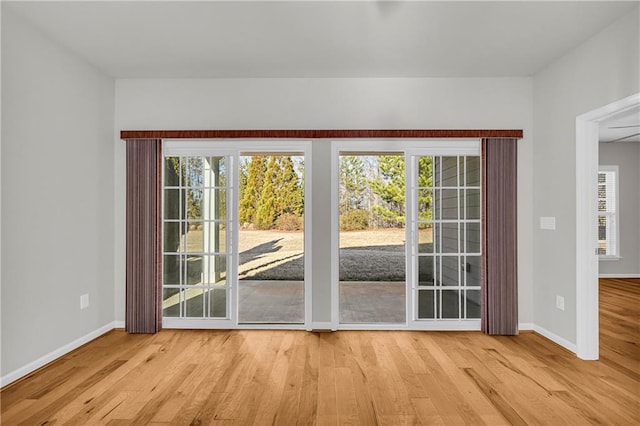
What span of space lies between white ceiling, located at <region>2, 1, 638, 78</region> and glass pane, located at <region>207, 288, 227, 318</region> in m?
2.41

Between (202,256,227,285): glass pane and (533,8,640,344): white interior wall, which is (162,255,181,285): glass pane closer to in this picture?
(202,256,227,285): glass pane

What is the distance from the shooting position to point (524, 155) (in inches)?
160

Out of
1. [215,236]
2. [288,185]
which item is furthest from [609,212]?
[215,236]

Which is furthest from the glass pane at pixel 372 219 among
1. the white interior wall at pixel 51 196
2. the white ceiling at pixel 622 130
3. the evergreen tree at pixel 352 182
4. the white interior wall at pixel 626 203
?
the white interior wall at pixel 51 196

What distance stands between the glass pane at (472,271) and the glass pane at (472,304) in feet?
0.30

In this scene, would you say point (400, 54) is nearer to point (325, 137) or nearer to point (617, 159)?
point (325, 137)

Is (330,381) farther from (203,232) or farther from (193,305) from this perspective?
(203,232)

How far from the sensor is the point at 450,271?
4.16 m

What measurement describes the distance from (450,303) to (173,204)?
10.9 ft

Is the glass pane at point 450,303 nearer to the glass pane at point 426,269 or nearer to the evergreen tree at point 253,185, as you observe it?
the glass pane at point 426,269

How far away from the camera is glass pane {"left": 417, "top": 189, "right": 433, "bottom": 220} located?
4.16 metres

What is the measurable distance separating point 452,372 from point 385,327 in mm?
1155

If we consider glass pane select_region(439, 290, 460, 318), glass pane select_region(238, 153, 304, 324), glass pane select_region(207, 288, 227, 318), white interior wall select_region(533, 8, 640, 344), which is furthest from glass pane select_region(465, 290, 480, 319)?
glass pane select_region(238, 153, 304, 324)

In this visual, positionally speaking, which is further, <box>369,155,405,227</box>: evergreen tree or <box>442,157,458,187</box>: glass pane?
<box>369,155,405,227</box>: evergreen tree
